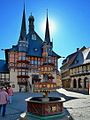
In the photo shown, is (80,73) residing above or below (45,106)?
above

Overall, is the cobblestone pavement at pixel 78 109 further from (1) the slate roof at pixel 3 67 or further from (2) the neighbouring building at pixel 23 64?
(1) the slate roof at pixel 3 67

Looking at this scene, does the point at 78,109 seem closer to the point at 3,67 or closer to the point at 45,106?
the point at 45,106

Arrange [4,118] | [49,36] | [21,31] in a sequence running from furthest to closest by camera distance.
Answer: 1. [49,36]
2. [21,31]
3. [4,118]

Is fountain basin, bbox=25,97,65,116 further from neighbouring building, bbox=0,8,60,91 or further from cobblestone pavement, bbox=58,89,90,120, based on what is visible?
neighbouring building, bbox=0,8,60,91

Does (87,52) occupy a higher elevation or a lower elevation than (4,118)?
higher

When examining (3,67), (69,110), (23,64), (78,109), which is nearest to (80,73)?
(23,64)

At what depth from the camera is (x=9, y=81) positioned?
151 ft

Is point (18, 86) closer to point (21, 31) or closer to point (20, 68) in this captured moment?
point (20, 68)

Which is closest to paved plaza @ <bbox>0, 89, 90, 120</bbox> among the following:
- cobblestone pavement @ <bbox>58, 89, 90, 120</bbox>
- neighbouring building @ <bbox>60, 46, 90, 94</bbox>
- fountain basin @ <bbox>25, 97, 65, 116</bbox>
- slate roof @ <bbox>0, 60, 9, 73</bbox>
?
cobblestone pavement @ <bbox>58, 89, 90, 120</bbox>

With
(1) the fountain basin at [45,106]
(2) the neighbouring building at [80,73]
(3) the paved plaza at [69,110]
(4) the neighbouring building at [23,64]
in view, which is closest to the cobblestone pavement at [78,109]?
(3) the paved plaza at [69,110]

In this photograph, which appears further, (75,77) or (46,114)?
(75,77)

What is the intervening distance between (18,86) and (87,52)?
57.1 feet

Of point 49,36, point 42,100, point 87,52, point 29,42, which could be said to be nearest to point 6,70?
point 29,42

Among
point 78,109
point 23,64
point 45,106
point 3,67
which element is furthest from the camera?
point 3,67
